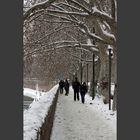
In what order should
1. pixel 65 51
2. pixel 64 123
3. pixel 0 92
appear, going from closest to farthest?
pixel 0 92
pixel 64 123
pixel 65 51

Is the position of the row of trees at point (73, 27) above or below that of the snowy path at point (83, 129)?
above

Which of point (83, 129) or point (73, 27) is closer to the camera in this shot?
point (83, 129)

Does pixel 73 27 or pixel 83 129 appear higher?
pixel 73 27

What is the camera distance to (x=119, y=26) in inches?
162

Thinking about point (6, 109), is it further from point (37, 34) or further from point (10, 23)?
point (37, 34)

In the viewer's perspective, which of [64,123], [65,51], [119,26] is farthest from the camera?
[65,51]

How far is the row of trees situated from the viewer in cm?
2227

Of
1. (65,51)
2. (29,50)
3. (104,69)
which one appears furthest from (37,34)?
(65,51)

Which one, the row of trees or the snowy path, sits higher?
Answer: the row of trees

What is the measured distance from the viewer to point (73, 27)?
4519cm

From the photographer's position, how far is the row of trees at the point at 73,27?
2227 centimetres

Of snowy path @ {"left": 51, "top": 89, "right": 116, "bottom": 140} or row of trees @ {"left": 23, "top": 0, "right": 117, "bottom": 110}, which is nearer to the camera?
snowy path @ {"left": 51, "top": 89, "right": 116, "bottom": 140}

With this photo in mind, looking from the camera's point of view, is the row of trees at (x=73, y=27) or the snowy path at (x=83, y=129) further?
the row of trees at (x=73, y=27)

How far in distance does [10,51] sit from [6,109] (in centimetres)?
49
